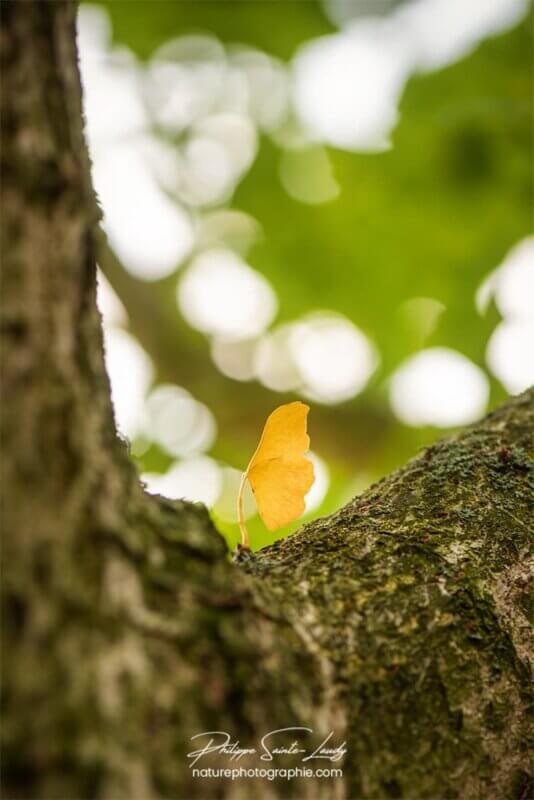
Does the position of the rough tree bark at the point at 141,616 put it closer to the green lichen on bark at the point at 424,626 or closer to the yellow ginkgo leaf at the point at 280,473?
the green lichen on bark at the point at 424,626

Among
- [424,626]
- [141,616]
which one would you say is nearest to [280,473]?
[424,626]

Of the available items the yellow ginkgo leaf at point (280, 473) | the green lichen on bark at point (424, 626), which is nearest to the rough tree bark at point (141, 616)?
the green lichen on bark at point (424, 626)

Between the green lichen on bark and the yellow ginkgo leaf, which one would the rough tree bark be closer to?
the green lichen on bark

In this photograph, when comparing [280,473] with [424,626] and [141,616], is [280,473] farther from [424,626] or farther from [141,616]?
[141,616]

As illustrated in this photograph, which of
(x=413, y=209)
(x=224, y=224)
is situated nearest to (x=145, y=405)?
(x=224, y=224)

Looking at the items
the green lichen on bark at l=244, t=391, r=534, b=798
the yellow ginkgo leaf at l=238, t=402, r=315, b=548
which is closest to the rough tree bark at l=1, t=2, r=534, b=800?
the green lichen on bark at l=244, t=391, r=534, b=798

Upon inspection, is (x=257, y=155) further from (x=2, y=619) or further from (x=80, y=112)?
(x=2, y=619)
